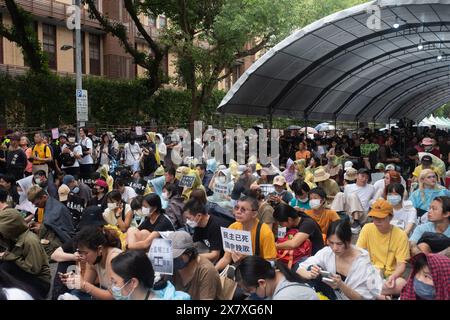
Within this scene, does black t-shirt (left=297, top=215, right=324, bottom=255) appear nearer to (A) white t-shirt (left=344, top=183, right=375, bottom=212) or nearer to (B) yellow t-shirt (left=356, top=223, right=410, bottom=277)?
(B) yellow t-shirt (left=356, top=223, right=410, bottom=277)

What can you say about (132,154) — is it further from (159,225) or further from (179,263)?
(179,263)

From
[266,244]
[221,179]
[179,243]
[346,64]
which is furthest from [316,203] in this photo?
[346,64]

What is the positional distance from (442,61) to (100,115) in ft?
50.2

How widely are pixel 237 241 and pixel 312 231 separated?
36.8 inches

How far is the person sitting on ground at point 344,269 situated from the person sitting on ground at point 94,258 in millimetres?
1653

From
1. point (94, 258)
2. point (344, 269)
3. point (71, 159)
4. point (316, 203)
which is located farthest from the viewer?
point (71, 159)

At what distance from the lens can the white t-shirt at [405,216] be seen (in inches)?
264

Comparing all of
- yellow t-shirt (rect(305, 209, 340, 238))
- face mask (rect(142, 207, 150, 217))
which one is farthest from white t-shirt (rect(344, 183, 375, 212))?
face mask (rect(142, 207, 150, 217))

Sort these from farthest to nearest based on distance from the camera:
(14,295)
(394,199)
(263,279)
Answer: (394,199), (263,279), (14,295)

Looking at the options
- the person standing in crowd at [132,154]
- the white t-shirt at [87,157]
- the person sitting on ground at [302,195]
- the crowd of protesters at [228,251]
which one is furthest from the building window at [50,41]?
the person sitting on ground at [302,195]

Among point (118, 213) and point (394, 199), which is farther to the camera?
point (118, 213)

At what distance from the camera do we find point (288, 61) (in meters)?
17.1

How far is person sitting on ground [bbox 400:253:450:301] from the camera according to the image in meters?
3.80

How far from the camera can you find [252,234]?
18.0 feet
